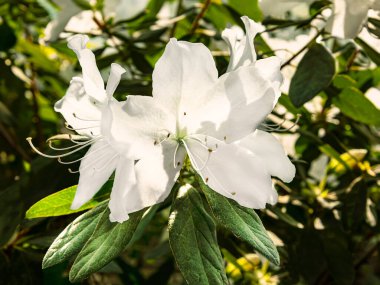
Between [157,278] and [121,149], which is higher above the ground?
[121,149]

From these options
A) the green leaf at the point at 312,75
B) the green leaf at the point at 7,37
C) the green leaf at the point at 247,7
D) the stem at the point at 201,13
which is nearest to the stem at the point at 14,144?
the green leaf at the point at 7,37

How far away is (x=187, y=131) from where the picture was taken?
0.78 meters

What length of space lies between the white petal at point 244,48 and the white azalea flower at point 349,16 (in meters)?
0.28

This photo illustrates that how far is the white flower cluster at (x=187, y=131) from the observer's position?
708 mm

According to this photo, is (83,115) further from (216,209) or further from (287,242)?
(287,242)

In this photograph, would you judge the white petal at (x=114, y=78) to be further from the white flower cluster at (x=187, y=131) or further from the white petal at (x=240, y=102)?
the white petal at (x=240, y=102)

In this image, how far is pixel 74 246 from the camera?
79cm

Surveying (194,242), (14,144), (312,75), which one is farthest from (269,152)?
(14,144)

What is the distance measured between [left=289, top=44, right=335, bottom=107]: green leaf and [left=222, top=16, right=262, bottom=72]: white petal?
26 cm

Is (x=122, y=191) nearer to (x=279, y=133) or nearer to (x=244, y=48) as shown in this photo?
(x=244, y=48)

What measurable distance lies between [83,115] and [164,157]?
0.16 meters

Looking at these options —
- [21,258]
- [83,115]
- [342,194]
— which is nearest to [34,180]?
[21,258]

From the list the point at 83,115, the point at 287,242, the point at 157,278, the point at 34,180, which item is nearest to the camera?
the point at 83,115

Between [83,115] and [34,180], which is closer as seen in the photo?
[83,115]
